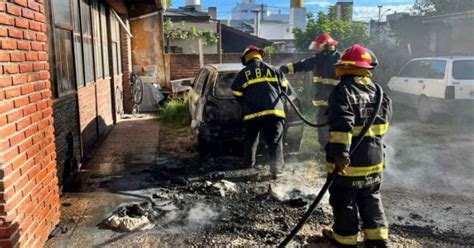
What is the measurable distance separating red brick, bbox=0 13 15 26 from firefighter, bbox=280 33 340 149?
4725 millimetres

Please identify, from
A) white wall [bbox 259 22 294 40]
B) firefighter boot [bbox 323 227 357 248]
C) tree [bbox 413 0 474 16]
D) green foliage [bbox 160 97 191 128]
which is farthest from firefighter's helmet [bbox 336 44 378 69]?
white wall [bbox 259 22 294 40]

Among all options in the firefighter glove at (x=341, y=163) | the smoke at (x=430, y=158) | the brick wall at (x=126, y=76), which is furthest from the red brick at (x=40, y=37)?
the brick wall at (x=126, y=76)

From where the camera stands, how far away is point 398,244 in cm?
409

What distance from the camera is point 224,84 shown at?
22.8 ft

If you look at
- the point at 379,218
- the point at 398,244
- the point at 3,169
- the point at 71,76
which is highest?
the point at 71,76

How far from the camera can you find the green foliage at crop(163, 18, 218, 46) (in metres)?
18.7

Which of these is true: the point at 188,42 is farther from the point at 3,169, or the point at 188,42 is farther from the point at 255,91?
the point at 3,169

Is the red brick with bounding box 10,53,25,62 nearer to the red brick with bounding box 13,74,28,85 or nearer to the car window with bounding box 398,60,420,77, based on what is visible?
the red brick with bounding box 13,74,28,85

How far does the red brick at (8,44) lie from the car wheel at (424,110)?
395 inches

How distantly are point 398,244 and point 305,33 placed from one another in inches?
557

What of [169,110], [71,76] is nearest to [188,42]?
[169,110]

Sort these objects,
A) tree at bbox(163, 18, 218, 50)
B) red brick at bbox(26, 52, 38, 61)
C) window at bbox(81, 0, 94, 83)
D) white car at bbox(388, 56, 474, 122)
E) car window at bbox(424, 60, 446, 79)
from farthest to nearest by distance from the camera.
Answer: tree at bbox(163, 18, 218, 50)
car window at bbox(424, 60, 446, 79)
white car at bbox(388, 56, 474, 122)
window at bbox(81, 0, 94, 83)
red brick at bbox(26, 52, 38, 61)

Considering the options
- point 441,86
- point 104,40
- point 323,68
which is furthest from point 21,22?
point 441,86

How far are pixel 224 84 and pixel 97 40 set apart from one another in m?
3.69
